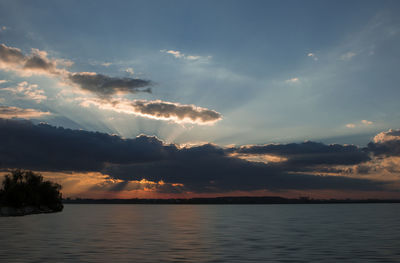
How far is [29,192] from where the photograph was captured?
480 ft

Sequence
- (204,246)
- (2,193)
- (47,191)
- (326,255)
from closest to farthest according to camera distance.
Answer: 1. (326,255)
2. (204,246)
3. (2,193)
4. (47,191)

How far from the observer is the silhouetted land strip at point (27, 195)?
137000 mm

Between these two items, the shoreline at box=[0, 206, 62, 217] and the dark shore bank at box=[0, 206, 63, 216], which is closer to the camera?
the shoreline at box=[0, 206, 62, 217]

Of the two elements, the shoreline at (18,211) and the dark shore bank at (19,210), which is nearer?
the shoreline at (18,211)

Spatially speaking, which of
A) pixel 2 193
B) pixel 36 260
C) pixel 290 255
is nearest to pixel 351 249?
pixel 290 255

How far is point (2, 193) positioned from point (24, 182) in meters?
12.1

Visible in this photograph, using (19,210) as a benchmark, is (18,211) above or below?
below

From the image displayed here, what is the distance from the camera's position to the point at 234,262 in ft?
115

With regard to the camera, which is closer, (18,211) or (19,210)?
(18,211)

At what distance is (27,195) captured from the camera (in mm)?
146500

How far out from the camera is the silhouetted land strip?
13700 centimetres

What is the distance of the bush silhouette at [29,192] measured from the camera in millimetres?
137250

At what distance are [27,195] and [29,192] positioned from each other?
1491mm

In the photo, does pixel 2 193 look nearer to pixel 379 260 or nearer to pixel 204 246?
pixel 204 246
